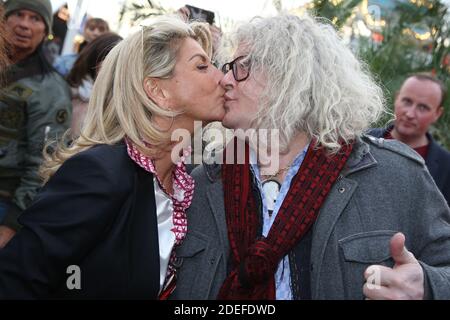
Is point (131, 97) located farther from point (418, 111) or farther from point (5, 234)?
point (418, 111)

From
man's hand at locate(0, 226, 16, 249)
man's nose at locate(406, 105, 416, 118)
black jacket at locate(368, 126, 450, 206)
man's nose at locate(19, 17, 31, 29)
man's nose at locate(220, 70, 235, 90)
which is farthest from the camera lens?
man's nose at locate(406, 105, 416, 118)

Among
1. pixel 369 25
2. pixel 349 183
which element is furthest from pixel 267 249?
pixel 369 25

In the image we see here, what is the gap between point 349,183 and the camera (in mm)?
2920

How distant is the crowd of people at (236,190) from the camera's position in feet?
8.43

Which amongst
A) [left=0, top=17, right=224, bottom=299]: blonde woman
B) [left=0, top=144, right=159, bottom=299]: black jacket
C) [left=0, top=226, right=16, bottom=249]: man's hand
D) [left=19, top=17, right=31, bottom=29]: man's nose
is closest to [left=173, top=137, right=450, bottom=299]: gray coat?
[left=0, top=17, right=224, bottom=299]: blonde woman

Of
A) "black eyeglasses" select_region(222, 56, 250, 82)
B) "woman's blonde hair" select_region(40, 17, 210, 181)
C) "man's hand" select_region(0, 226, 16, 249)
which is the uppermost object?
"black eyeglasses" select_region(222, 56, 250, 82)

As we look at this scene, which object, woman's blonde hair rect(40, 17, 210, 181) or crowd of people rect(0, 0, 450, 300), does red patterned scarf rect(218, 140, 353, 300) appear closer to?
crowd of people rect(0, 0, 450, 300)

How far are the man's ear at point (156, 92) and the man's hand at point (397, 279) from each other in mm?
1127

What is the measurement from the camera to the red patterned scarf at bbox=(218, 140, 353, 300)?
2.75 m

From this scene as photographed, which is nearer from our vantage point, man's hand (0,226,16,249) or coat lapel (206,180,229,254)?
coat lapel (206,180,229,254)

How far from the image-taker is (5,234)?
13.5 ft

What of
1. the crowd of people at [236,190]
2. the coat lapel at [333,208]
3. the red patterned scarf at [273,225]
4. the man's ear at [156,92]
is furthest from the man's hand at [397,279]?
the man's ear at [156,92]

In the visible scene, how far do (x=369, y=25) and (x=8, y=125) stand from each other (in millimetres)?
3106

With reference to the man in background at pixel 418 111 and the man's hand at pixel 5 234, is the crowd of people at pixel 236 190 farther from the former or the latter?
the man in background at pixel 418 111
